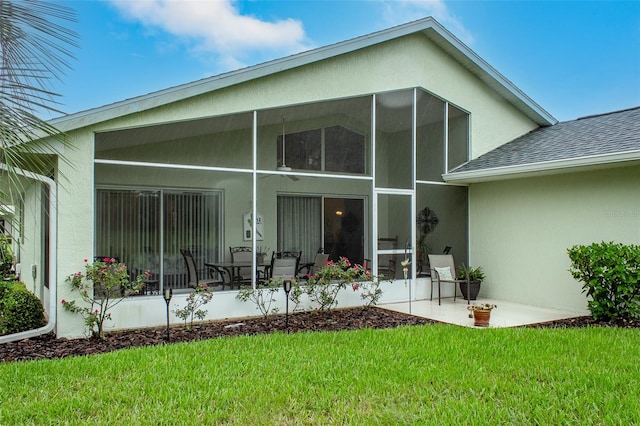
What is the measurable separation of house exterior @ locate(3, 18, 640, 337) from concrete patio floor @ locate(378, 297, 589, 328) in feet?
1.05

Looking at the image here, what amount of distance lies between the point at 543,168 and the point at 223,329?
6190mm

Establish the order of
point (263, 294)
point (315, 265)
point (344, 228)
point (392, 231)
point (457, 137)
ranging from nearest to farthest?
point (263, 294) < point (392, 231) < point (315, 265) < point (344, 228) < point (457, 137)

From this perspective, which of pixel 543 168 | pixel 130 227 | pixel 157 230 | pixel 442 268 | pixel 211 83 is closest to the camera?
pixel 211 83

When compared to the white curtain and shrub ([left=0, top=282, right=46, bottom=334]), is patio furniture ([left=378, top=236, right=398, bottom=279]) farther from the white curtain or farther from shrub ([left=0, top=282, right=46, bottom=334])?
shrub ([left=0, top=282, right=46, bottom=334])

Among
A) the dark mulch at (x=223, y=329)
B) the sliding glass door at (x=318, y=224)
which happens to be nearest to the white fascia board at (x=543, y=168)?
the sliding glass door at (x=318, y=224)

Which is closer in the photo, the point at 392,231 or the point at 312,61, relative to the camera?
the point at 312,61

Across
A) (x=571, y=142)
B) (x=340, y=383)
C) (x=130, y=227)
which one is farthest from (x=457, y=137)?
(x=340, y=383)

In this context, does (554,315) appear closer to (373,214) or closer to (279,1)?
(373,214)

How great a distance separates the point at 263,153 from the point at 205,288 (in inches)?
120

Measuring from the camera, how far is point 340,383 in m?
4.37

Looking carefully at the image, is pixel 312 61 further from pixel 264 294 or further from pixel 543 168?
pixel 543 168

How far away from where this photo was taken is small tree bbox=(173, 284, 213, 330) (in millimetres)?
7043

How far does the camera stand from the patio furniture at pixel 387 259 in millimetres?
9500

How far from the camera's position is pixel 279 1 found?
19688mm
